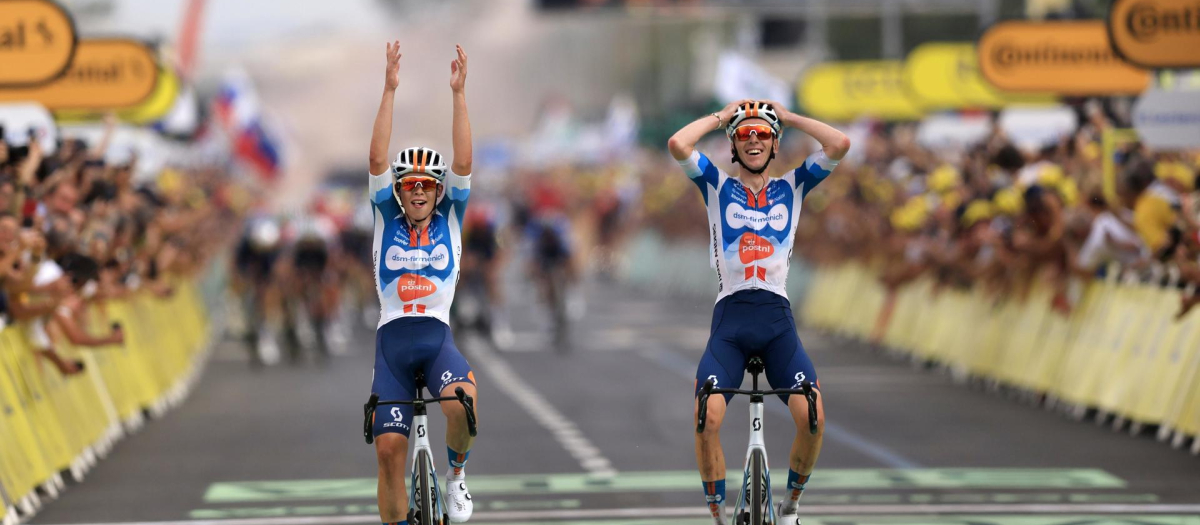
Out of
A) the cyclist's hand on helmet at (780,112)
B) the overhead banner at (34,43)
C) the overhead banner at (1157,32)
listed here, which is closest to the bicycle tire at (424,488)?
the cyclist's hand on helmet at (780,112)

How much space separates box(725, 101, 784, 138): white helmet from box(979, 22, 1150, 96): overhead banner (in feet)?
39.2

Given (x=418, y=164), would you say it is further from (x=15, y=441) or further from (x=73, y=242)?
(x=73, y=242)

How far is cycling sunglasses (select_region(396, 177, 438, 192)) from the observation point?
960cm

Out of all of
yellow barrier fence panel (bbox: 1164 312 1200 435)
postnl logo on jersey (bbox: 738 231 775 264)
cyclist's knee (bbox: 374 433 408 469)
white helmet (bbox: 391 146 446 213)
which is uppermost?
white helmet (bbox: 391 146 446 213)

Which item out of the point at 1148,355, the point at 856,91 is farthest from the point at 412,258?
the point at 856,91

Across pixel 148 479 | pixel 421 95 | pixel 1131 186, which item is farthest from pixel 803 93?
pixel 421 95

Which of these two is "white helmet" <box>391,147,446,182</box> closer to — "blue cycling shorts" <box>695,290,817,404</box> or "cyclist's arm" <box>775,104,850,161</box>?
"blue cycling shorts" <box>695,290,817,404</box>

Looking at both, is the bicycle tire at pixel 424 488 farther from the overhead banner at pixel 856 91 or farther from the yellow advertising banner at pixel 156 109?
the overhead banner at pixel 856 91

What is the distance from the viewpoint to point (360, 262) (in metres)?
34.2

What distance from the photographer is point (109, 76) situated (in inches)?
747

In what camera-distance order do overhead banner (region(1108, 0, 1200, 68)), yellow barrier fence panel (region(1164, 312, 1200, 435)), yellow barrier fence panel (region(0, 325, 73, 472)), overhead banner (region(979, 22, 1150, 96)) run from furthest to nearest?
overhead banner (region(979, 22, 1150, 96)) → overhead banner (region(1108, 0, 1200, 68)) → yellow barrier fence panel (region(1164, 312, 1200, 435)) → yellow barrier fence panel (region(0, 325, 73, 472))

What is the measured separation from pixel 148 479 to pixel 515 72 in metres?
113

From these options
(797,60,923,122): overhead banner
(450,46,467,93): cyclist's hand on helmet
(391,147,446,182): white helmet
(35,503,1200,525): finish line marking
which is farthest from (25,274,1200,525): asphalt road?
(797,60,923,122): overhead banner

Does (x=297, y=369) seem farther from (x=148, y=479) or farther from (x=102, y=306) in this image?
(x=148, y=479)
